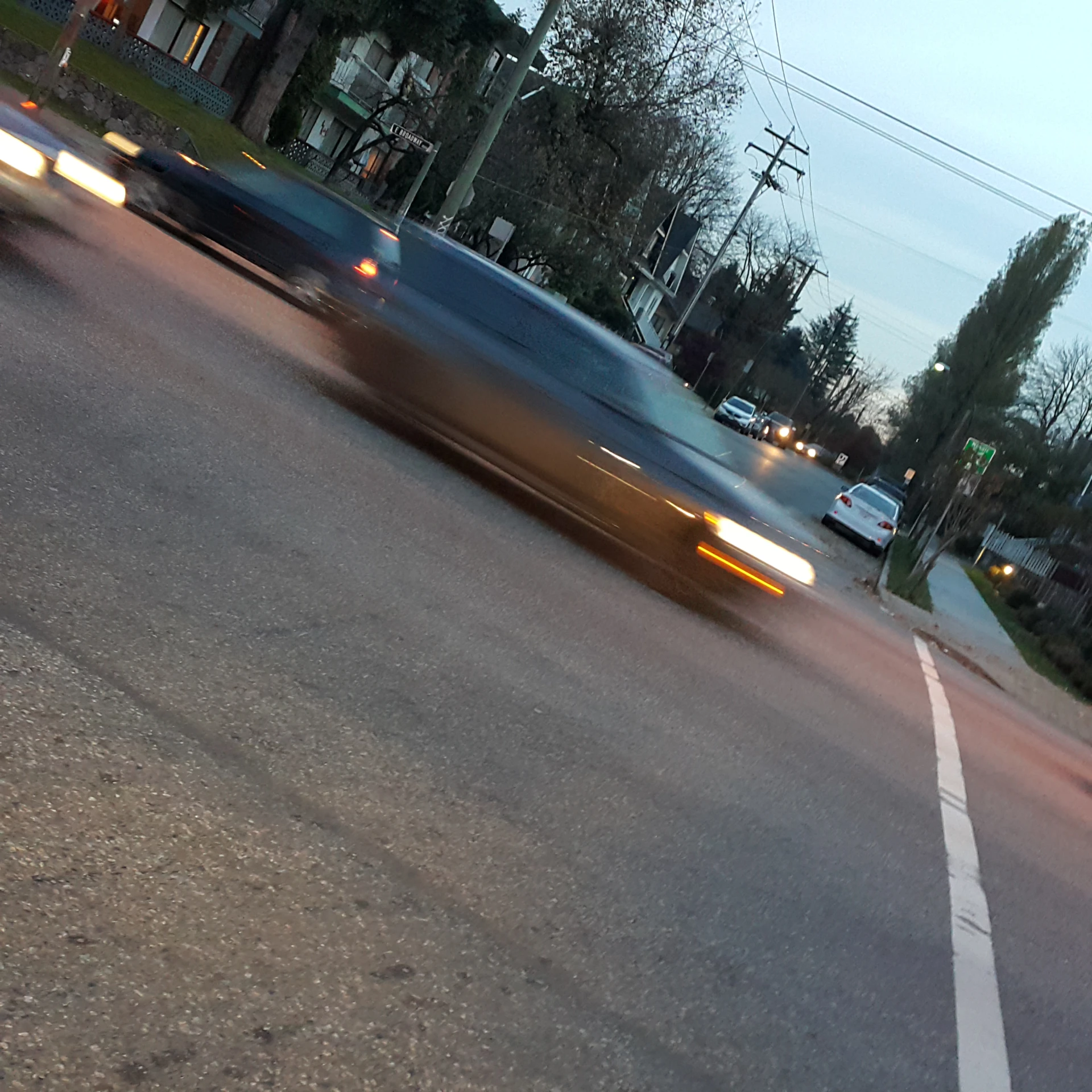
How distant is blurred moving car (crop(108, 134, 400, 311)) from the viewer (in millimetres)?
12789

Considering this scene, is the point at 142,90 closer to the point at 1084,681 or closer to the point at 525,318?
the point at 525,318

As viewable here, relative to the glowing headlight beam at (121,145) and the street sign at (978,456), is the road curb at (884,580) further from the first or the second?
the glowing headlight beam at (121,145)

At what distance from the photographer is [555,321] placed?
A: 12.0 meters

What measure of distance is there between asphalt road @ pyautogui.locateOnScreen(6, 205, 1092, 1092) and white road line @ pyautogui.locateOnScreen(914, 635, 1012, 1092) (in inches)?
2.9

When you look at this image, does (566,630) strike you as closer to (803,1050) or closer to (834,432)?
(803,1050)

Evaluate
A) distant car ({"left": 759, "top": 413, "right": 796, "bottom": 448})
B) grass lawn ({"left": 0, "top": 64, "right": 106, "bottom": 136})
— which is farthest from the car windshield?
distant car ({"left": 759, "top": 413, "right": 796, "bottom": 448})

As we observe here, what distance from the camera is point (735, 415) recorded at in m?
60.0

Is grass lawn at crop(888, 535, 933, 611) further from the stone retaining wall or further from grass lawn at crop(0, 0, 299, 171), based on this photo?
the stone retaining wall

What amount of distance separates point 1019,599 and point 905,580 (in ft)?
34.4

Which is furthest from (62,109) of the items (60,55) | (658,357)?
(658,357)

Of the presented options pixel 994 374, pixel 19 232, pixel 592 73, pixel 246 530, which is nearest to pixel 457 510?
pixel 246 530

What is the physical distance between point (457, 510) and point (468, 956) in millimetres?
5232

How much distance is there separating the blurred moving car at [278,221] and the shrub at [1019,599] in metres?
23.5

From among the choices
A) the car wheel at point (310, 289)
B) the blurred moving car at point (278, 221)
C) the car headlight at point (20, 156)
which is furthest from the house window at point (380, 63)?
the car wheel at point (310, 289)
